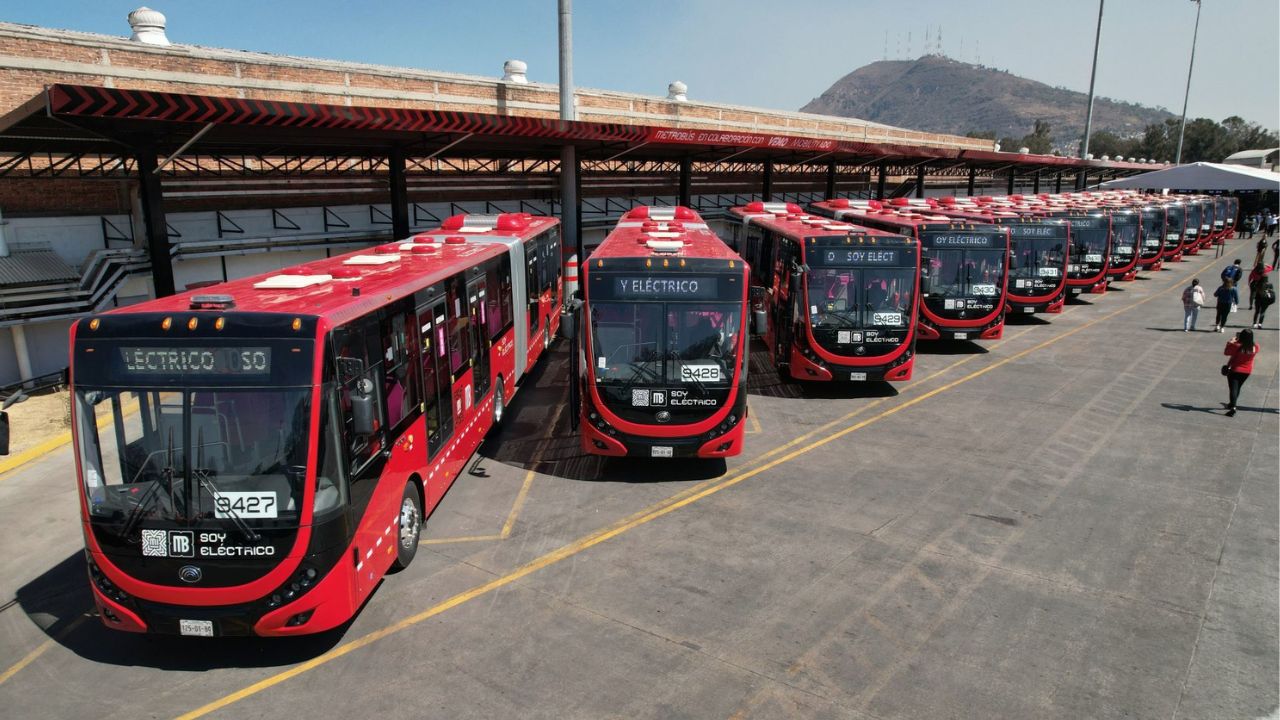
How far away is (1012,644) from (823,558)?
207 centimetres

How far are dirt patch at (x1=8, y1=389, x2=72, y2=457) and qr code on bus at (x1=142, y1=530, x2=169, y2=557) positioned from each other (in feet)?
27.1

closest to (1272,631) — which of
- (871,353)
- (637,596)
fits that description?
(637,596)

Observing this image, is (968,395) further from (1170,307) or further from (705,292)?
(1170,307)

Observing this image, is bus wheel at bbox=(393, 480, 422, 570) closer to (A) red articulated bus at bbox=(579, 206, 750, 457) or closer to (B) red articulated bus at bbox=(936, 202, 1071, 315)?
(A) red articulated bus at bbox=(579, 206, 750, 457)

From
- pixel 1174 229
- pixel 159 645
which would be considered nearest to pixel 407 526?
pixel 159 645

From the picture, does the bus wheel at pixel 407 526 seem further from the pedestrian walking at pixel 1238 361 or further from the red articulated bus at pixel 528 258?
the pedestrian walking at pixel 1238 361

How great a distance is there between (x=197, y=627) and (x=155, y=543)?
2.44 ft

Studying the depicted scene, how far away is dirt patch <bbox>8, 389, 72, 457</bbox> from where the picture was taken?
41.9ft

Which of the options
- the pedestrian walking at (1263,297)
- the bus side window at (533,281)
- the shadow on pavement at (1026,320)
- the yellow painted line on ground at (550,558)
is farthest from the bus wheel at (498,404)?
the pedestrian walking at (1263,297)

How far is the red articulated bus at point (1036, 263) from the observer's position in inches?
848

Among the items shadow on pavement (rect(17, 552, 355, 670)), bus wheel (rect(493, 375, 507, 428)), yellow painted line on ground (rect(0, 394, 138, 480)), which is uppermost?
bus wheel (rect(493, 375, 507, 428))

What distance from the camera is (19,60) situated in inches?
711

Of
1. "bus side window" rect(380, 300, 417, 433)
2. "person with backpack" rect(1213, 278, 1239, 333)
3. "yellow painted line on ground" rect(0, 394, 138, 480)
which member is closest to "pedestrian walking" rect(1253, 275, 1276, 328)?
"person with backpack" rect(1213, 278, 1239, 333)

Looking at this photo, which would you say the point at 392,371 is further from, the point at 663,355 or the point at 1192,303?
the point at 1192,303
